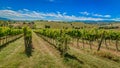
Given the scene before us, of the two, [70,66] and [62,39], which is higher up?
[62,39]

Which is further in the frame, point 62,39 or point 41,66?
point 62,39

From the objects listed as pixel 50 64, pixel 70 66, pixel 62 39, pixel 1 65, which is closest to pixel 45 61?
pixel 50 64

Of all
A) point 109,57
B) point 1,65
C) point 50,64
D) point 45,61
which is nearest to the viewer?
point 1,65

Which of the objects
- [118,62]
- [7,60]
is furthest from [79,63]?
[7,60]

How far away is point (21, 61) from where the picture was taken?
35.3 meters

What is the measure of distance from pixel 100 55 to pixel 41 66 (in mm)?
16703

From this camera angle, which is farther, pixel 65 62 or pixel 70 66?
pixel 65 62

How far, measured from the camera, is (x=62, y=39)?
157 ft

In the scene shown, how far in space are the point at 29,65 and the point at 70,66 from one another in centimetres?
714

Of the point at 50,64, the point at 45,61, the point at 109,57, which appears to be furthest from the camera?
the point at 109,57

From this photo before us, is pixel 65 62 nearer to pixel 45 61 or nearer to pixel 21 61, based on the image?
pixel 45 61

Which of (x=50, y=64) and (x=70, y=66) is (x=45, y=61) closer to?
(x=50, y=64)

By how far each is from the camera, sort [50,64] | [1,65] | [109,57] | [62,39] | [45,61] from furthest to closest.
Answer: [62,39] < [109,57] < [45,61] < [50,64] < [1,65]

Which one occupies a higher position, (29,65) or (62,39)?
(62,39)
